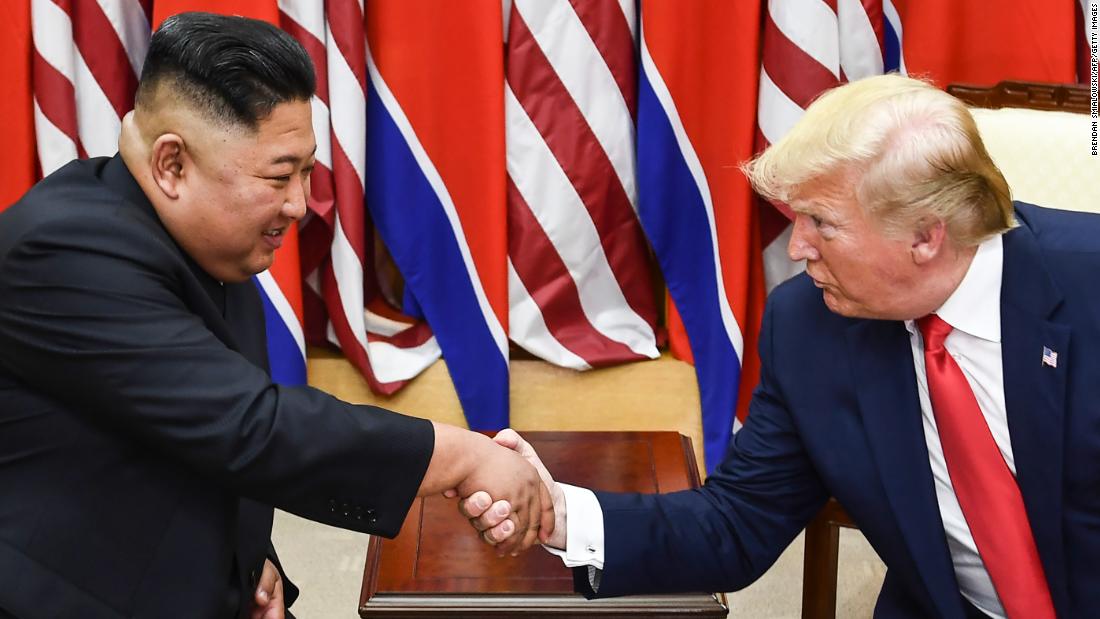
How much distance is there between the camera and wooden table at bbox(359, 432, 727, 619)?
2012 millimetres

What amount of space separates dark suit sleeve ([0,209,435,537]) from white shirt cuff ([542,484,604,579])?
1.45ft

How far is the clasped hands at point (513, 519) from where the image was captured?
1.90m

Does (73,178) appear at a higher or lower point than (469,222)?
higher

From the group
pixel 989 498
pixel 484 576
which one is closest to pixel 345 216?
pixel 484 576

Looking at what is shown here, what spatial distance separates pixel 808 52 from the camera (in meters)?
3.18

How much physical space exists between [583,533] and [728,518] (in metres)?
0.24

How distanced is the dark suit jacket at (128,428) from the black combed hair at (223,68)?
0.17 meters

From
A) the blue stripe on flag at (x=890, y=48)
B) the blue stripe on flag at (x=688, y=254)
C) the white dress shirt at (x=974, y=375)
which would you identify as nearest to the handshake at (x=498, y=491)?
the white dress shirt at (x=974, y=375)

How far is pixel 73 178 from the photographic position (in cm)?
170

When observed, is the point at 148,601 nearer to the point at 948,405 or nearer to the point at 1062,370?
the point at 948,405

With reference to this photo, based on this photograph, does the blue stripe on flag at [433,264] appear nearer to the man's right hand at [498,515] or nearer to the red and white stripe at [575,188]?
the red and white stripe at [575,188]

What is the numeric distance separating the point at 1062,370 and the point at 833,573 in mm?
773

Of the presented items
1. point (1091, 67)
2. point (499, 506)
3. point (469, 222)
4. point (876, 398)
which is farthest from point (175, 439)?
point (1091, 67)

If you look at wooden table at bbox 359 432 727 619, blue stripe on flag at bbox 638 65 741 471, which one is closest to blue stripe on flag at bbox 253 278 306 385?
blue stripe on flag at bbox 638 65 741 471
